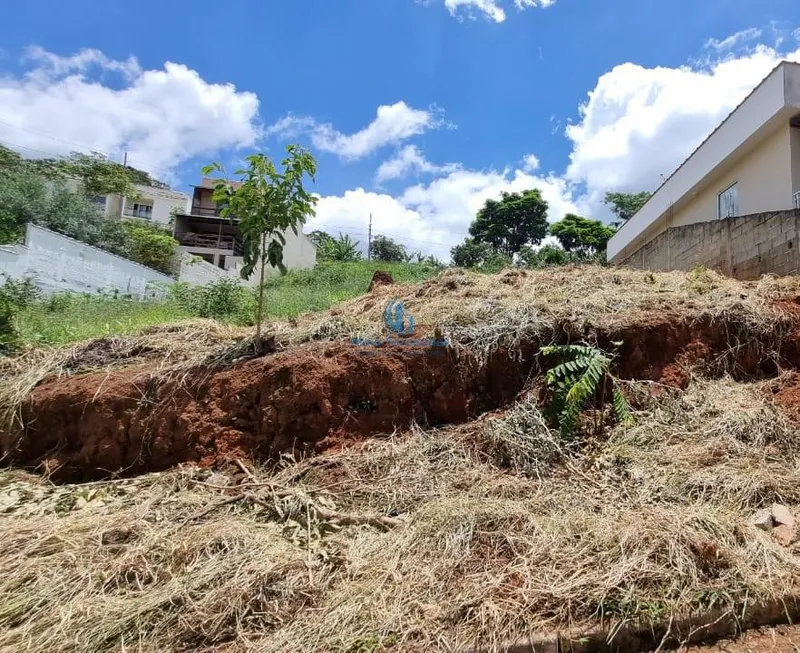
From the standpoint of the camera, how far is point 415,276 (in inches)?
715

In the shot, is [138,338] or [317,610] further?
[138,338]

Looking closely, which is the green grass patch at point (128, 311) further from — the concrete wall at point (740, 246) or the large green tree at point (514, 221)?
the large green tree at point (514, 221)

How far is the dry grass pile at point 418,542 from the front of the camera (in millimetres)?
2025

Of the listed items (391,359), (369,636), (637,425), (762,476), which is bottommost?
(369,636)

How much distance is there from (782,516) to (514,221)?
1017 inches

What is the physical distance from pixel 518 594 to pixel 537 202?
89.0ft

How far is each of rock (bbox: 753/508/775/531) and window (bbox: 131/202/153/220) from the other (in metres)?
35.6

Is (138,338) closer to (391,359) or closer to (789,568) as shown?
(391,359)

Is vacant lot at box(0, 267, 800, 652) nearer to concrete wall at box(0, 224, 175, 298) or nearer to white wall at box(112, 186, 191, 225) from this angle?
concrete wall at box(0, 224, 175, 298)

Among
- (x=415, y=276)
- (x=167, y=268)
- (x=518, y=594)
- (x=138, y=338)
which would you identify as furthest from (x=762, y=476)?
(x=167, y=268)

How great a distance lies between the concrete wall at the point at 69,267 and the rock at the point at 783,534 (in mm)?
13606

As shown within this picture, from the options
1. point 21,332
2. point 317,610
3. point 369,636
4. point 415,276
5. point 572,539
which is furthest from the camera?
point 415,276

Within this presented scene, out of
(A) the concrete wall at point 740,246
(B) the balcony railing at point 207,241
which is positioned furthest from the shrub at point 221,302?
(B) the balcony railing at point 207,241

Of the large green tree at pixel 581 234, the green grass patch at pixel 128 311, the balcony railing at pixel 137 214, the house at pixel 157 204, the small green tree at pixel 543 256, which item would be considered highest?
the house at pixel 157 204
